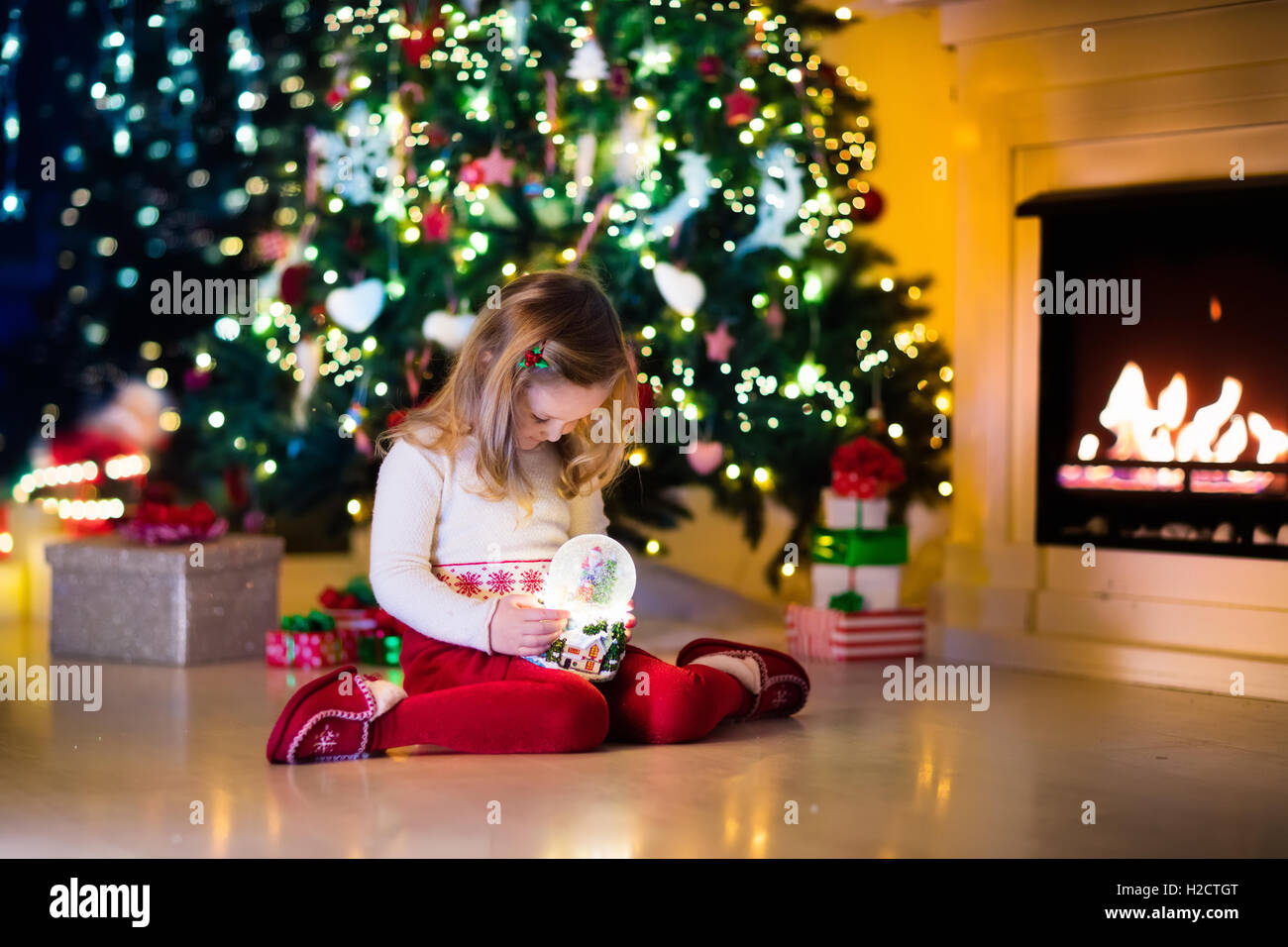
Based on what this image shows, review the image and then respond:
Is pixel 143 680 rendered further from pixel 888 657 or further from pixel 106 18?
pixel 106 18

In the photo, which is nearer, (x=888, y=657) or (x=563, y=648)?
(x=563, y=648)

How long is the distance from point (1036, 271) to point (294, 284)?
2.19 meters

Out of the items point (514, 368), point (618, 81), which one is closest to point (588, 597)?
point (514, 368)

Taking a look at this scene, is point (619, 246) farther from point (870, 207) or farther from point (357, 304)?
point (870, 207)

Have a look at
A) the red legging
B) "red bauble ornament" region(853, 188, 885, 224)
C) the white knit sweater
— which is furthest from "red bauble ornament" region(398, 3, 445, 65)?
the red legging

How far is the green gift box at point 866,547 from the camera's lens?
4.21 meters

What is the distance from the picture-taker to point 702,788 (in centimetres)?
251

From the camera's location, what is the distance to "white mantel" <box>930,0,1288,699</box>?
377cm

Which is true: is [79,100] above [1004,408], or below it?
above

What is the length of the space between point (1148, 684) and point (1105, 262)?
1145mm

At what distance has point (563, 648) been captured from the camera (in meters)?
2.76

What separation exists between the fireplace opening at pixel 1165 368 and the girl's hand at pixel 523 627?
194 centimetres
